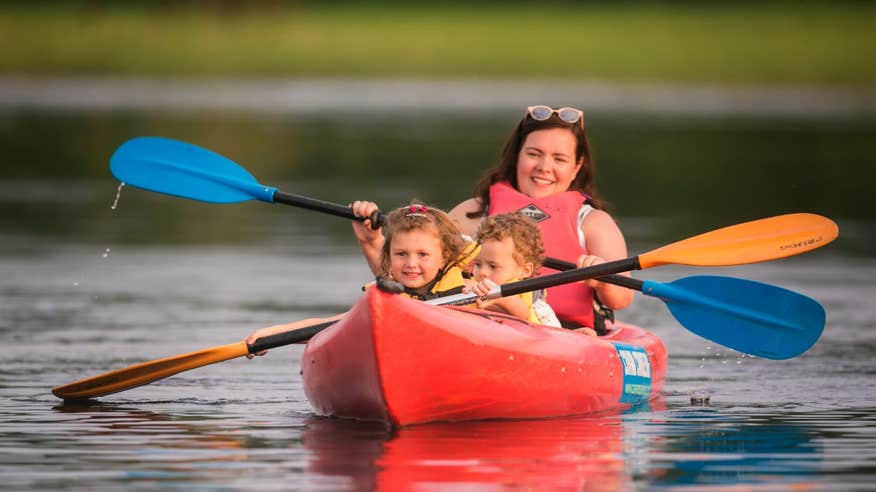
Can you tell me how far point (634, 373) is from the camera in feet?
31.0

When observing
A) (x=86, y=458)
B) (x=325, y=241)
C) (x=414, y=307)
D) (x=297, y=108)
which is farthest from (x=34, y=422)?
(x=297, y=108)

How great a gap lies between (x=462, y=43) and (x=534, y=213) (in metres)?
51.9

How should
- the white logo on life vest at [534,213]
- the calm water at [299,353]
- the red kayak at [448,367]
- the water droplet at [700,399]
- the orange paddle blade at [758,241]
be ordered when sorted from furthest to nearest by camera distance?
the white logo on life vest at [534,213], the orange paddle blade at [758,241], the water droplet at [700,399], the red kayak at [448,367], the calm water at [299,353]

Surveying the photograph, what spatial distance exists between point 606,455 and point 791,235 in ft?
7.59

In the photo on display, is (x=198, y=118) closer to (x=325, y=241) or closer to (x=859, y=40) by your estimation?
(x=325, y=241)

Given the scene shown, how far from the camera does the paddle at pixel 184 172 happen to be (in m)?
10.5

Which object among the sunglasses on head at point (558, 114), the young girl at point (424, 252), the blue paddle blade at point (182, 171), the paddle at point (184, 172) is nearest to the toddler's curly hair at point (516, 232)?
the young girl at point (424, 252)

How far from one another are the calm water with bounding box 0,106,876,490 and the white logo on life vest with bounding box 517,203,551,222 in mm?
1029

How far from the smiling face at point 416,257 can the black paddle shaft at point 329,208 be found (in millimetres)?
621

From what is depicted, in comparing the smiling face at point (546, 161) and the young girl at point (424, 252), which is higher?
the smiling face at point (546, 161)

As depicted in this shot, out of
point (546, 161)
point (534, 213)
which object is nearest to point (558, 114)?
point (546, 161)

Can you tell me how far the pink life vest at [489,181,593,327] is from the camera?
32.1 feet

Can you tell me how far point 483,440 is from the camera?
8.24m

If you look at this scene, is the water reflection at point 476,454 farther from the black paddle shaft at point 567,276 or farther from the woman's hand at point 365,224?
the woman's hand at point 365,224
